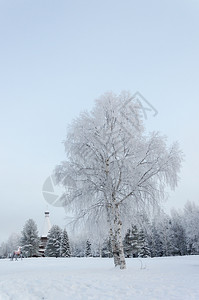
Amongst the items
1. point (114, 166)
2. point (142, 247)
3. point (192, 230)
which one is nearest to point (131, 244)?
point (142, 247)

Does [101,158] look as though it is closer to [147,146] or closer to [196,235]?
[147,146]

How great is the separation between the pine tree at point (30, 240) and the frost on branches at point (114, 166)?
41.0 m

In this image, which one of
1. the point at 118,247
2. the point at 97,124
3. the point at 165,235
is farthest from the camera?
the point at 165,235

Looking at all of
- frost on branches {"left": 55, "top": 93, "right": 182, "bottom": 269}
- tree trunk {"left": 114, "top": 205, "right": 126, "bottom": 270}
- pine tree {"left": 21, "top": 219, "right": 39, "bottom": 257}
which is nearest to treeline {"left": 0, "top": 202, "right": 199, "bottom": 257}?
pine tree {"left": 21, "top": 219, "right": 39, "bottom": 257}

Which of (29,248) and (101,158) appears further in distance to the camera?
(29,248)

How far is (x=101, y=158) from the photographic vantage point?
A: 15820 mm

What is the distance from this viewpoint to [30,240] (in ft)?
171

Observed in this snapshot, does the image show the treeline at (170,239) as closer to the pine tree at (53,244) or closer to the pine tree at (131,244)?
the pine tree at (131,244)

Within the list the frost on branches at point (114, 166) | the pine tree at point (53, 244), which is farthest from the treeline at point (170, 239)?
the frost on branches at point (114, 166)

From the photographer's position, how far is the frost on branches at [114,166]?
→ 14.8m

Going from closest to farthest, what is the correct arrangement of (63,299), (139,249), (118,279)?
(63,299) → (118,279) → (139,249)

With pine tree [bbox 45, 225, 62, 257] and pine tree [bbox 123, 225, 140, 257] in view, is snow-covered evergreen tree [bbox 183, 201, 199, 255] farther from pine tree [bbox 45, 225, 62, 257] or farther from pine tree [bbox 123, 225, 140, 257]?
pine tree [bbox 45, 225, 62, 257]

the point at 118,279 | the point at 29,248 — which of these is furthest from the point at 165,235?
the point at 118,279

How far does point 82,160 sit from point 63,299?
879cm
